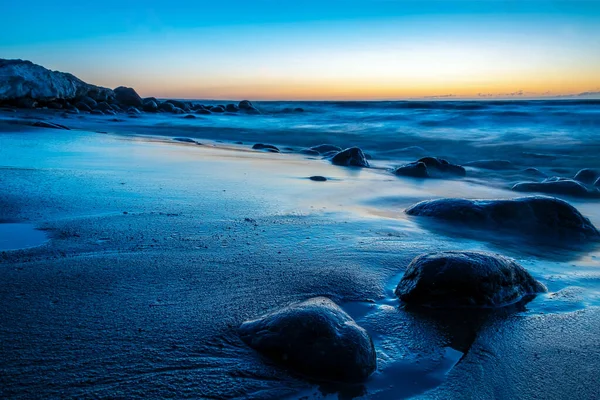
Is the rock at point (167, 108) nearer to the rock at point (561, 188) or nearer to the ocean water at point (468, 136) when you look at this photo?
the ocean water at point (468, 136)

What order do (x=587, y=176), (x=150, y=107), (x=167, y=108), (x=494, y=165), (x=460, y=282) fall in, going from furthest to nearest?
(x=167, y=108), (x=150, y=107), (x=494, y=165), (x=587, y=176), (x=460, y=282)

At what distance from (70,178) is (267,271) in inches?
140

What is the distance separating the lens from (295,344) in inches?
76.7

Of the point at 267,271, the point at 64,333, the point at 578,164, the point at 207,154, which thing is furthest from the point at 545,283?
the point at 578,164

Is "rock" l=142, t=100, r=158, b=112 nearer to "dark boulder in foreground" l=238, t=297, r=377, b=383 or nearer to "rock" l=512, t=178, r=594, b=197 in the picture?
"rock" l=512, t=178, r=594, b=197

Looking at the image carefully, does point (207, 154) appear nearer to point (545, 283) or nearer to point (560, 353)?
point (545, 283)

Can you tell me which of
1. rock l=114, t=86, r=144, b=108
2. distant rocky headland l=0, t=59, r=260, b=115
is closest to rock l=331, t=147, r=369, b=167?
distant rocky headland l=0, t=59, r=260, b=115

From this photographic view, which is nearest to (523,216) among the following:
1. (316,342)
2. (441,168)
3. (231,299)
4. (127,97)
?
(231,299)

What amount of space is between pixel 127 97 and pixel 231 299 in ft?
108

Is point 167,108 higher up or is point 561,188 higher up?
point 167,108

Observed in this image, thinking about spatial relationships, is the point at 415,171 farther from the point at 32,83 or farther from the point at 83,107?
the point at 83,107

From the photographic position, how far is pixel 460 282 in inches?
103

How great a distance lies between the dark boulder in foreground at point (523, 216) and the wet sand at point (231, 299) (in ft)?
1.26

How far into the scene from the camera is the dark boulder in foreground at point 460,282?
8.54ft
